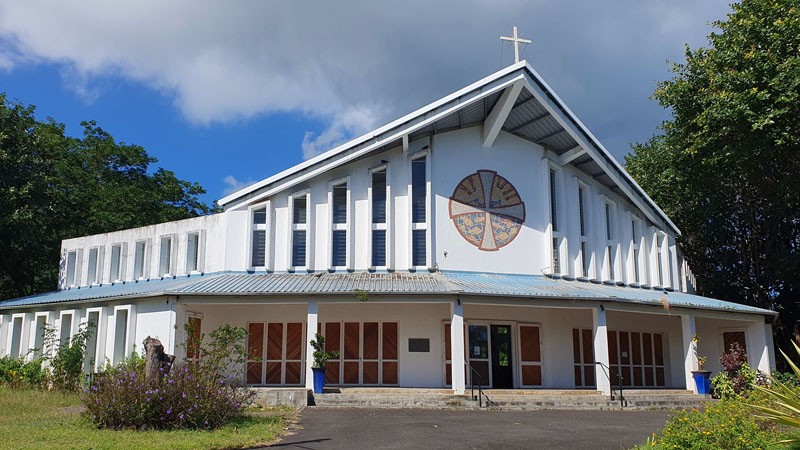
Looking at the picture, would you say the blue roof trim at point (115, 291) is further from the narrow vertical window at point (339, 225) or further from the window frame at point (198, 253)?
the narrow vertical window at point (339, 225)

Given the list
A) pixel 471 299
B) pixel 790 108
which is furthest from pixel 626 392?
pixel 790 108

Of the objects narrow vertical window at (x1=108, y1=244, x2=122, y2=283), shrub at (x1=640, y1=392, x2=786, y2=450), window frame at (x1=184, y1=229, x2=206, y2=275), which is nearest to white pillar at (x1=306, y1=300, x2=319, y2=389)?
window frame at (x1=184, y1=229, x2=206, y2=275)

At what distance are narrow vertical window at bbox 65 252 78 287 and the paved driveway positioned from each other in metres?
14.7

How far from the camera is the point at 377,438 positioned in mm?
10719

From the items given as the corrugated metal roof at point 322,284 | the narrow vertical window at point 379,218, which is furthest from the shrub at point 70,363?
the narrow vertical window at point 379,218

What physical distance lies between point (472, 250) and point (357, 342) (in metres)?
4.41

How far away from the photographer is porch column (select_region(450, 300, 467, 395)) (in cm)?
1647

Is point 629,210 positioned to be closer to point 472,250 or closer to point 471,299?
point 472,250

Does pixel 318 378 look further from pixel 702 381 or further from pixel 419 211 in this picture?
pixel 702 381

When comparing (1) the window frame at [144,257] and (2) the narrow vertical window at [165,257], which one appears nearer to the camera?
(2) the narrow vertical window at [165,257]

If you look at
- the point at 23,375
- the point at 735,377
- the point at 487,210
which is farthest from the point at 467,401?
the point at 23,375

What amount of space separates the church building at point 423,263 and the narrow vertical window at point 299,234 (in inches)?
1.7

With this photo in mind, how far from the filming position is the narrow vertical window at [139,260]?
2262 centimetres

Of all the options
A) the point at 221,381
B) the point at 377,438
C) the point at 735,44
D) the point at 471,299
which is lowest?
the point at 377,438
